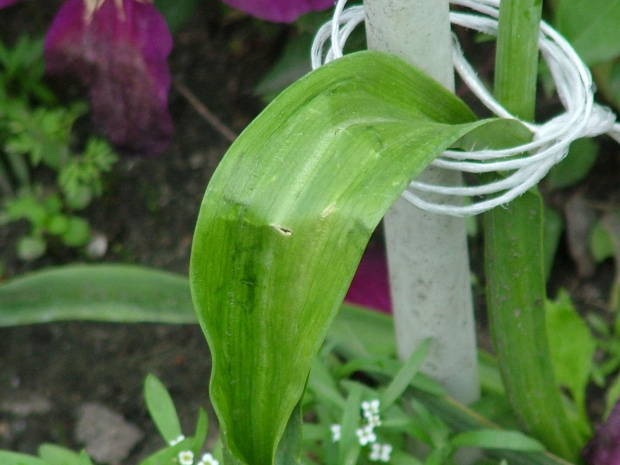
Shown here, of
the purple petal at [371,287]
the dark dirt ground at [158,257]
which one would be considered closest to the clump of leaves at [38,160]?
the dark dirt ground at [158,257]

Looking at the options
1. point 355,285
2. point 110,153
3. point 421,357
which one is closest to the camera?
point 421,357

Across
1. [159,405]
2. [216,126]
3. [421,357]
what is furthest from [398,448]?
[216,126]

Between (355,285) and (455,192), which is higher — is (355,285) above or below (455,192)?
below

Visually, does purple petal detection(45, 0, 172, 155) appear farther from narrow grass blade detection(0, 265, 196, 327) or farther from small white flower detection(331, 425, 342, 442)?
small white flower detection(331, 425, 342, 442)

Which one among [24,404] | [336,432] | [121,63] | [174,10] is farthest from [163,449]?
[174,10]

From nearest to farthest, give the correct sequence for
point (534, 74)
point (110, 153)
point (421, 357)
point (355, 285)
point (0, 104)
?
1. point (534, 74)
2. point (421, 357)
3. point (355, 285)
4. point (0, 104)
5. point (110, 153)

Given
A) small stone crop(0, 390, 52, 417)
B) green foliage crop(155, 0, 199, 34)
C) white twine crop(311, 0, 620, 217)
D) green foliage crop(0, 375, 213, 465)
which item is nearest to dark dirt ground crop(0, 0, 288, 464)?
small stone crop(0, 390, 52, 417)

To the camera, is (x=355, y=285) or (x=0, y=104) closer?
(x=355, y=285)

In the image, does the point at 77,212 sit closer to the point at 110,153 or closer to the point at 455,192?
the point at 110,153
